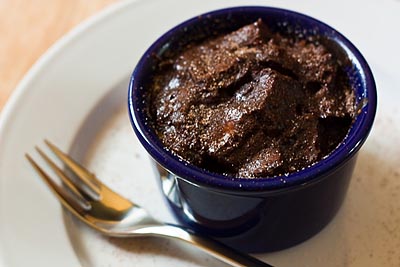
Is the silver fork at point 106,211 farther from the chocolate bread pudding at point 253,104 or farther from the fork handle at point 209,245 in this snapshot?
the chocolate bread pudding at point 253,104

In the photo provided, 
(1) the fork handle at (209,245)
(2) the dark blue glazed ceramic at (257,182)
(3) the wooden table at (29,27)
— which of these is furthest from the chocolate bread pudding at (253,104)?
(3) the wooden table at (29,27)

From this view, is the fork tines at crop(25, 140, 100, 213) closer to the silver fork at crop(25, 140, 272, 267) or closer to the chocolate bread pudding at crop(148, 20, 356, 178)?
the silver fork at crop(25, 140, 272, 267)

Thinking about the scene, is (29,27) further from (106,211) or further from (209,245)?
(209,245)

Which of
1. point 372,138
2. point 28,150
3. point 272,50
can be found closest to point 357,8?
point 372,138

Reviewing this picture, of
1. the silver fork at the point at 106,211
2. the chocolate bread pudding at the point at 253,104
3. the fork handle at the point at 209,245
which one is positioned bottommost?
the fork handle at the point at 209,245

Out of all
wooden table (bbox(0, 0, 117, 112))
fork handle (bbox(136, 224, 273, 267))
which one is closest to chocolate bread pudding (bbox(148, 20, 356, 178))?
fork handle (bbox(136, 224, 273, 267))
